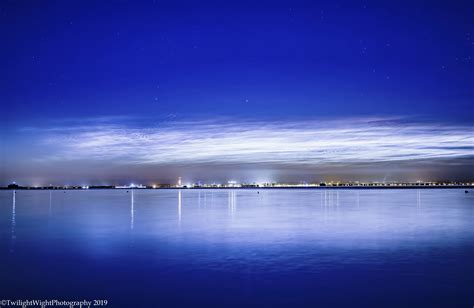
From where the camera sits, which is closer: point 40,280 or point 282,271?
point 40,280

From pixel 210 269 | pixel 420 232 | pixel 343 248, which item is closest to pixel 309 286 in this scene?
pixel 210 269

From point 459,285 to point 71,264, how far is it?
11447 millimetres

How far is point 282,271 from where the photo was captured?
44.5 feet

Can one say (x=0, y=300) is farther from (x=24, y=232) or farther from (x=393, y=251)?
(x=24, y=232)

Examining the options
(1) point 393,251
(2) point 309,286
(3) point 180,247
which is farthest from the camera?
(3) point 180,247

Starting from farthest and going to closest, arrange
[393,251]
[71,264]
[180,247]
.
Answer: [180,247], [393,251], [71,264]

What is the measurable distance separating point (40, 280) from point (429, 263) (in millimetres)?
11827

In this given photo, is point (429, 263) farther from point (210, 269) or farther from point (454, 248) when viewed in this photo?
point (210, 269)

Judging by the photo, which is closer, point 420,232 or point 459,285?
point 459,285

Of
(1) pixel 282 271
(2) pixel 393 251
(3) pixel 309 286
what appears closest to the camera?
(3) pixel 309 286

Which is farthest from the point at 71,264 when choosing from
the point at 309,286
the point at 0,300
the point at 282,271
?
the point at 309,286

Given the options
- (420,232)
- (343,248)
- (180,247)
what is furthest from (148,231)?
(420,232)

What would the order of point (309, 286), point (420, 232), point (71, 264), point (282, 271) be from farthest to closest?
point (420, 232)
point (71, 264)
point (282, 271)
point (309, 286)

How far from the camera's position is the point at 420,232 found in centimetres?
2317
